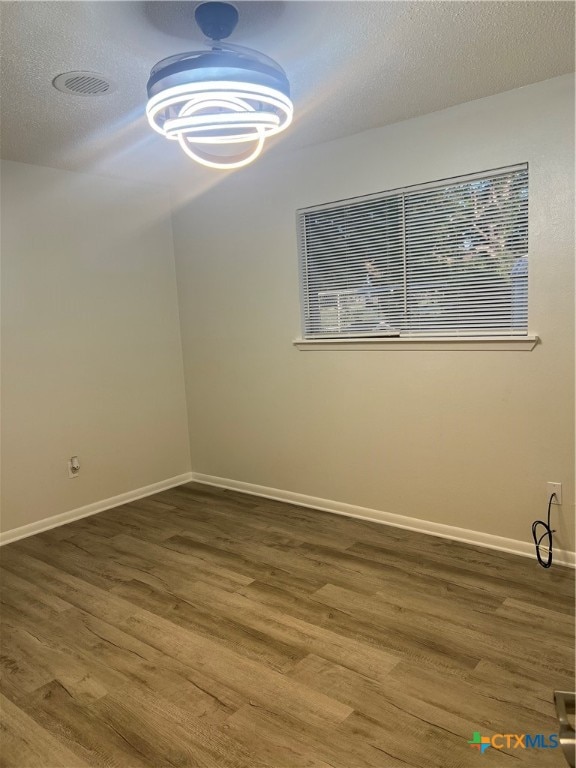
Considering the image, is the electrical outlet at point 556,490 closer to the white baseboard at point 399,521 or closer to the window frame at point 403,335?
the white baseboard at point 399,521

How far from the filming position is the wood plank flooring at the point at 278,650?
189 centimetres

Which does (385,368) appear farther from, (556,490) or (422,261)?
(556,490)

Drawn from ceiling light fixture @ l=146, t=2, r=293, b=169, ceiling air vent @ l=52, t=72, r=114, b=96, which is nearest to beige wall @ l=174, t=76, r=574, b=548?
ceiling light fixture @ l=146, t=2, r=293, b=169

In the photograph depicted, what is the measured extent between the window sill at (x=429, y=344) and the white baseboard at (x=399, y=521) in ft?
3.50

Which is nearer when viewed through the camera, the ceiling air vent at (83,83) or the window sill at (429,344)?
the ceiling air vent at (83,83)

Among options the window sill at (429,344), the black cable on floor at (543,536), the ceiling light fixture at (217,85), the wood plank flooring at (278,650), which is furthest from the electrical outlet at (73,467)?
the black cable on floor at (543,536)

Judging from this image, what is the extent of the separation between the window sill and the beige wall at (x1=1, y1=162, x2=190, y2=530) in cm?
134

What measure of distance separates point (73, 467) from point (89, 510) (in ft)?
1.15

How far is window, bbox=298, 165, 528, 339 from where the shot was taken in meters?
3.01

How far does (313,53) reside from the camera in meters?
2.38

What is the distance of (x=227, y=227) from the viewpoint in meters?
4.22

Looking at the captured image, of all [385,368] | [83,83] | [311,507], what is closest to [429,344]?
[385,368]

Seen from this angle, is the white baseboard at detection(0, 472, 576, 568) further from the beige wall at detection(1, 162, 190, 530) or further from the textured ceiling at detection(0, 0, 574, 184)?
the textured ceiling at detection(0, 0, 574, 184)

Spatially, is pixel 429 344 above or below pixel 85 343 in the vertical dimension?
below
